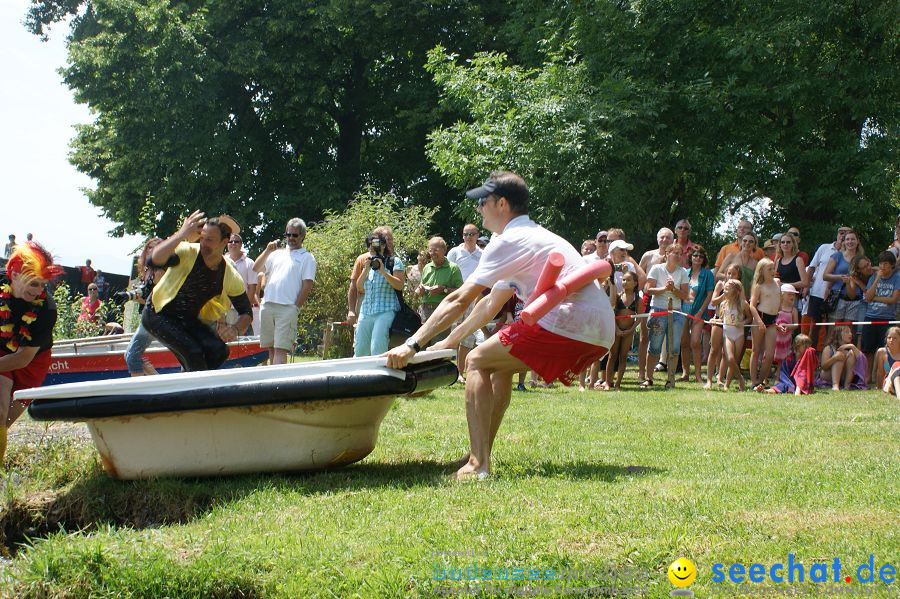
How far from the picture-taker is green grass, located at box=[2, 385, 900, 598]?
4.29m

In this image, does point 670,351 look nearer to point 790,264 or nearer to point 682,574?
point 790,264

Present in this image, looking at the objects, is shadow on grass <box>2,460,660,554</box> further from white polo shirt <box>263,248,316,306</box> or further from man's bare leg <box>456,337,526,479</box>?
white polo shirt <box>263,248,316,306</box>

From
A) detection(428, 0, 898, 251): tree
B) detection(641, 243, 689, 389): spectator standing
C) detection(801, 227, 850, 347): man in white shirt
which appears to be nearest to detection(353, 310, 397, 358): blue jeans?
detection(641, 243, 689, 389): spectator standing

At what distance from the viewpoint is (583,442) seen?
25.1ft

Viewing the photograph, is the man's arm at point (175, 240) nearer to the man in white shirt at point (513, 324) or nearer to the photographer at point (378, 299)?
the man in white shirt at point (513, 324)

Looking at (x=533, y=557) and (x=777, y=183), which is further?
(x=777, y=183)

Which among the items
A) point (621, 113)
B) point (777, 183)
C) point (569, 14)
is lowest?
point (777, 183)

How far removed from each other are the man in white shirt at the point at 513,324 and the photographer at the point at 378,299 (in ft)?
13.9

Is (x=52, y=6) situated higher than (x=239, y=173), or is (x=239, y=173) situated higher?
(x=52, y=6)

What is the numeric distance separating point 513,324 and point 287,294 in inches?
251

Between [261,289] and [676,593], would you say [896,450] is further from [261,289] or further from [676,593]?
[261,289]

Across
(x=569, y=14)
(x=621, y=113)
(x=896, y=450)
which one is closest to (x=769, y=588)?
(x=896, y=450)

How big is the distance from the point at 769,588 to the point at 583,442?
152 inches

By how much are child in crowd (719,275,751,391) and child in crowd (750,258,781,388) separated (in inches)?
6.3
